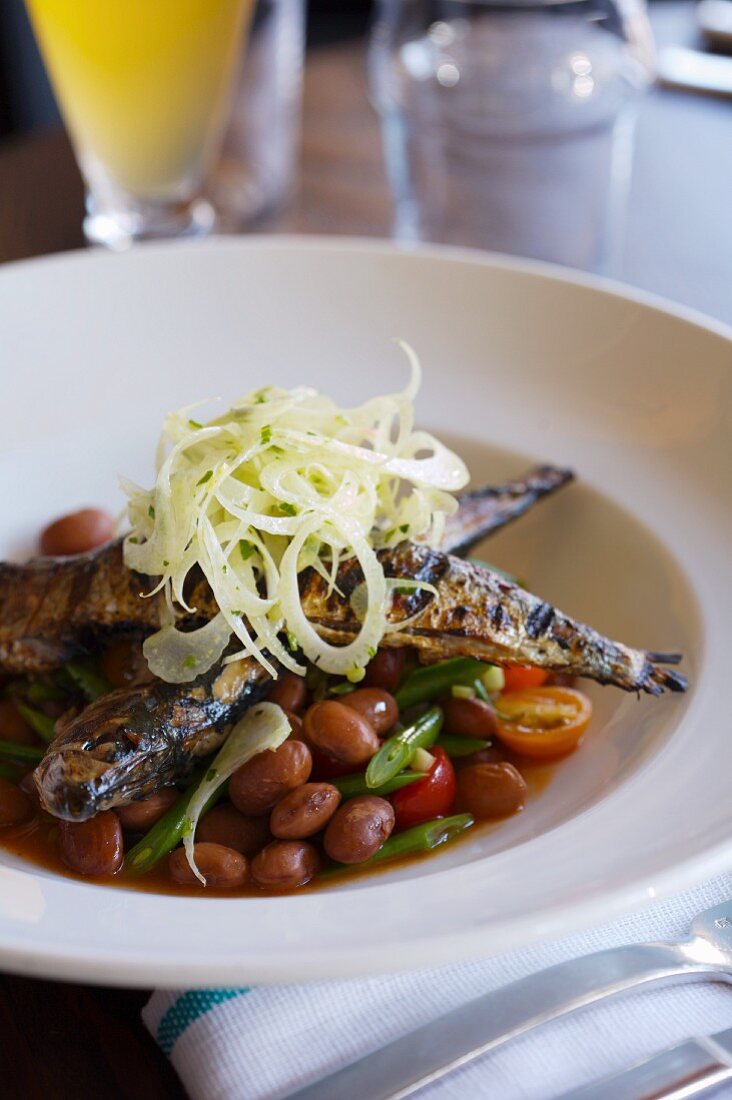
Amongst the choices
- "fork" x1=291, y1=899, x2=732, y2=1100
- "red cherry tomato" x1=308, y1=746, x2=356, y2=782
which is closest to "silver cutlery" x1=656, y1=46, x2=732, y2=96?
"red cherry tomato" x1=308, y1=746, x2=356, y2=782

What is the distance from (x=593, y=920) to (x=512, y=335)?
7.20ft

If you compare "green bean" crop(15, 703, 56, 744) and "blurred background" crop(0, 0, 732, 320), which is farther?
"blurred background" crop(0, 0, 732, 320)

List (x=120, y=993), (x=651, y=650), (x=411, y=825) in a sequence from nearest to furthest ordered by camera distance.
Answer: (x=120, y=993) < (x=411, y=825) < (x=651, y=650)

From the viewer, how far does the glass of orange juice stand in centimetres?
403

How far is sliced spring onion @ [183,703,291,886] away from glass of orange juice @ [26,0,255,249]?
256 cm

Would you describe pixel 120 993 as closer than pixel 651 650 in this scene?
Yes

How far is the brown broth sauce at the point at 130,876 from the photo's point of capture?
2283 millimetres

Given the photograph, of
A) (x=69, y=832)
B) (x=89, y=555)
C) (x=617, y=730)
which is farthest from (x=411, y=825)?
(x=89, y=555)

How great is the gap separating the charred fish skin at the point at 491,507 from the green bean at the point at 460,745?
0.48 meters

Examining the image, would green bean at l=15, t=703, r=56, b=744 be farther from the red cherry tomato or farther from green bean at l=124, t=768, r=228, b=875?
the red cherry tomato

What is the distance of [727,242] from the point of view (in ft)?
15.2

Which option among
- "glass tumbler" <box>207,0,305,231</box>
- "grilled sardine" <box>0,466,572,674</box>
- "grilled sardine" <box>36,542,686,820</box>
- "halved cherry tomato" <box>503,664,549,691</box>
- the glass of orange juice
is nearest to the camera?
"grilled sardine" <box>36,542,686,820</box>

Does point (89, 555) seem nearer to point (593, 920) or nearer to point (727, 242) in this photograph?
point (593, 920)

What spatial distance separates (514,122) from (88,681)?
Answer: 11.1ft
